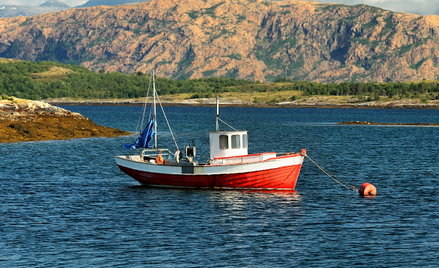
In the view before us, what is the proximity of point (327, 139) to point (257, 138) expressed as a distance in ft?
40.0

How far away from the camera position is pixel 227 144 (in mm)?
43750

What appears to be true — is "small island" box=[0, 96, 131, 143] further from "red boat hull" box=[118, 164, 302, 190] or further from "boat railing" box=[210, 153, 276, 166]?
"boat railing" box=[210, 153, 276, 166]

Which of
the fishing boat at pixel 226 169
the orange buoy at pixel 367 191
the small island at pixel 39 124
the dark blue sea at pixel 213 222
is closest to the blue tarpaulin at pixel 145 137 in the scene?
the fishing boat at pixel 226 169

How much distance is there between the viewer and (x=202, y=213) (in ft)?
115

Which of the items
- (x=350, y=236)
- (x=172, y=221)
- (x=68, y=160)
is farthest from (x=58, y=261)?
(x=68, y=160)

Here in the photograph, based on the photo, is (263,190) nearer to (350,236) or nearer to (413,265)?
(350,236)

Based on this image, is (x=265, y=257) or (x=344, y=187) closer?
(x=265, y=257)

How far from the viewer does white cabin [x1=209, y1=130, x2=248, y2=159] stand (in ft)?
143

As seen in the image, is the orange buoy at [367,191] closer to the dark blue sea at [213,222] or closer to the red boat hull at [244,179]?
the dark blue sea at [213,222]

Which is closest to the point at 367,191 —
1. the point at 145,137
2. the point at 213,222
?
the point at 213,222

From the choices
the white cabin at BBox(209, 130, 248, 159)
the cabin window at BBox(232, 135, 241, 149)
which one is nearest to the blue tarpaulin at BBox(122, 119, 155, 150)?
the white cabin at BBox(209, 130, 248, 159)

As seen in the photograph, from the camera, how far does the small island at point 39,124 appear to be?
273ft

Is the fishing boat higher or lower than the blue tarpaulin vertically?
lower

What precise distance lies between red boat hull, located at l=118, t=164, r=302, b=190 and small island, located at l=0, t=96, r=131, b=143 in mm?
45365
